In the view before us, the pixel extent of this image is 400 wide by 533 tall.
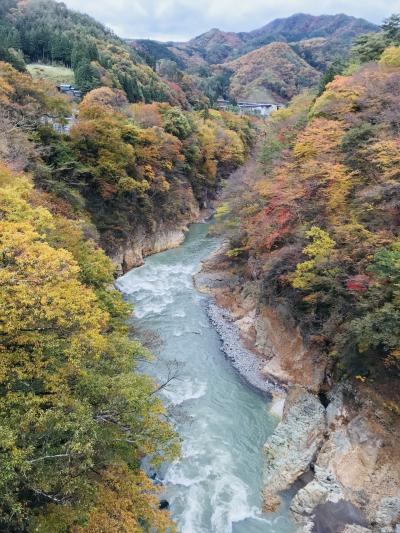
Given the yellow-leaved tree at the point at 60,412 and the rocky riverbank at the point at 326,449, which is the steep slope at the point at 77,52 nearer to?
the yellow-leaved tree at the point at 60,412

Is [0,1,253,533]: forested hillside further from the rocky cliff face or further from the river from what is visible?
the river

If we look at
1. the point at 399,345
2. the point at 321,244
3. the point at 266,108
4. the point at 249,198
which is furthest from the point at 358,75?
the point at 266,108

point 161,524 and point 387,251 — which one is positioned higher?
point 387,251

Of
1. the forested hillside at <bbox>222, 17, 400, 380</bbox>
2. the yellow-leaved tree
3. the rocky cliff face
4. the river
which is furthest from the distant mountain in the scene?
the yellow-leaved tree

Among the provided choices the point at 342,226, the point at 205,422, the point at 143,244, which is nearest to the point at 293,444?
the point at 205,422

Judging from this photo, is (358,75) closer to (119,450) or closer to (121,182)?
(121,182)

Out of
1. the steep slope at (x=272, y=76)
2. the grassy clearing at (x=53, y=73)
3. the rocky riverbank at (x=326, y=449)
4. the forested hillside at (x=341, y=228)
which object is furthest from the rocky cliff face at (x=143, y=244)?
the steep slope at (x=272, y=76)
